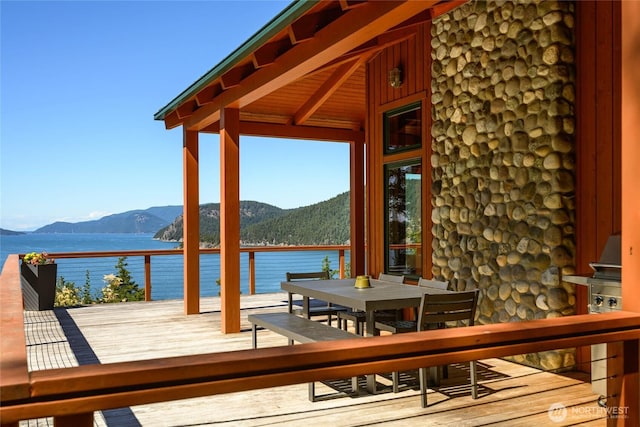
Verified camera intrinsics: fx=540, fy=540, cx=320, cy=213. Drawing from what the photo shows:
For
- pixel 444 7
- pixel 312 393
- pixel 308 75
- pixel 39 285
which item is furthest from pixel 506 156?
pixel 39 285

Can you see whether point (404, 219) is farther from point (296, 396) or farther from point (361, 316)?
point (296, 396)

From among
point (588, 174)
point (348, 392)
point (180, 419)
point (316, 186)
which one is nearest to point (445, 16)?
point (588, 174)

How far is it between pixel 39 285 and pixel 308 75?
18.6 feet

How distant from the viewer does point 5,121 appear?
176 ft

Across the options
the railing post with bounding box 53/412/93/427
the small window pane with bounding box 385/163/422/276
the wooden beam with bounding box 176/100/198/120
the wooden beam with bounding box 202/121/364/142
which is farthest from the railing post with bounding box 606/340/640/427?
the wooden beam with bounding box 202/121/364/142

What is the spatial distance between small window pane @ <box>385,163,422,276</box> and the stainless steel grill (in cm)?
306

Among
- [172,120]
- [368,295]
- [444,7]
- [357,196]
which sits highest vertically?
[444,7]

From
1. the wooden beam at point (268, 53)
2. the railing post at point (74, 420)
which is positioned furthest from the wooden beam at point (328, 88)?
the railing post at point (74, 420)

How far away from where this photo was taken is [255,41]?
5.43 metres

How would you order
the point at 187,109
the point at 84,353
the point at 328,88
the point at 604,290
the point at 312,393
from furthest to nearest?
1. the point at 187,109
2. the point at 328,88
3. the point at 84,353
4. the point at 312,393
5. the point at 604,290

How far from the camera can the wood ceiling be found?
4324mm

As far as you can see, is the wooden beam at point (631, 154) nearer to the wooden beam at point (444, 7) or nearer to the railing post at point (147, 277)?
the wooden beam at point (444, 7)

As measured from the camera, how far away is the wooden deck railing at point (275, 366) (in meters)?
1.14

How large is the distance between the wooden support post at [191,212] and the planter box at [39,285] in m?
2.34
